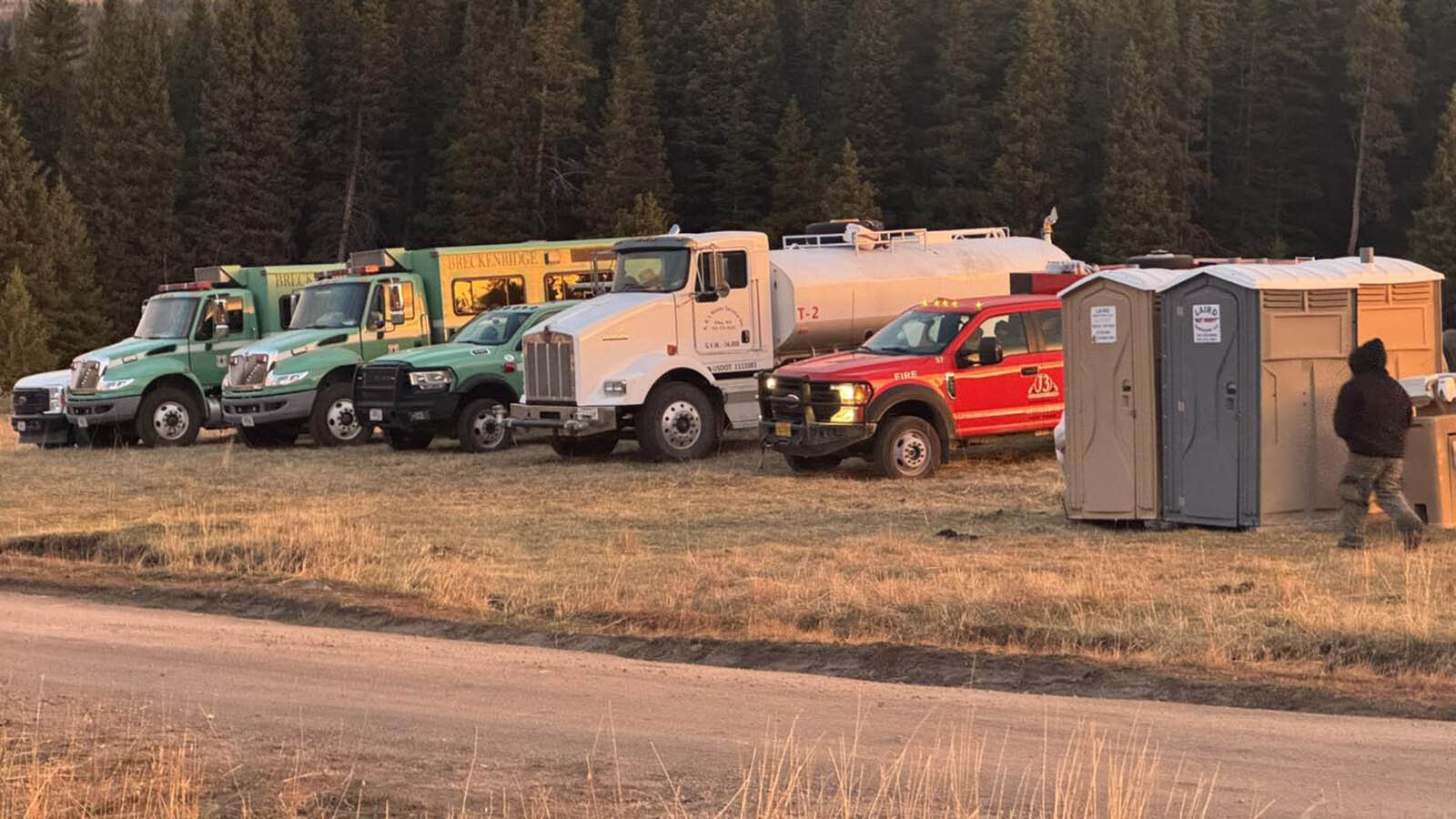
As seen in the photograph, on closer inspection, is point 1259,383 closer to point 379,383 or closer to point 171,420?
point 379,383

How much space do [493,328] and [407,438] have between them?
205 cm

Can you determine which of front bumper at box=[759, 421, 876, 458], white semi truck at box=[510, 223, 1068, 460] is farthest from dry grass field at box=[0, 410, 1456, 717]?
white semi truck at box=[510, 223, 1068, 460]

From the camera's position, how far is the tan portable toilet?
632 inches

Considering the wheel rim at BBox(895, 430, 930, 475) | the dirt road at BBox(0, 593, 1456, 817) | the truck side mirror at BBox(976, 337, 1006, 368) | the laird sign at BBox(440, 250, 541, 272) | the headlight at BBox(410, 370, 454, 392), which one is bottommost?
the dirt road at BBox(0, 593, 1456, 817)

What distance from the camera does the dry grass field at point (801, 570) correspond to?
1143 cm

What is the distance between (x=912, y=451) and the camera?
71.5 feet

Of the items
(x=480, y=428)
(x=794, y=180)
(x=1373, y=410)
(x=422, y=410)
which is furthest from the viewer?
(x=794, y=180)

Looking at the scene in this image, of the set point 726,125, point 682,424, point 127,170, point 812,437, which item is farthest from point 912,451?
point 127,170

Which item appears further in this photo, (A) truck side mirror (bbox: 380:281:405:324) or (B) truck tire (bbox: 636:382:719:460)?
(A) truck side mirror (bbox: 380:281:405:324)

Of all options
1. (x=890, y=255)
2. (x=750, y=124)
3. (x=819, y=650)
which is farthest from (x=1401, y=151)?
(x=819, y=650)

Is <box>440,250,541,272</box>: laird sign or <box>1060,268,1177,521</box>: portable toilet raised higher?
<box>440,250,541,272</box>: laird sign

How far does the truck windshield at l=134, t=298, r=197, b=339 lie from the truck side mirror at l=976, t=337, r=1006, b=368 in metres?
14.5

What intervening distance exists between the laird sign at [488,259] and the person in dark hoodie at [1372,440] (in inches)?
706

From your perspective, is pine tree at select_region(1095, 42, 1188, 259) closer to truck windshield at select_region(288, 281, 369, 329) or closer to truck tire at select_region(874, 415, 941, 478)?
truck windshield at select_region(288, 281, 369, 329)
